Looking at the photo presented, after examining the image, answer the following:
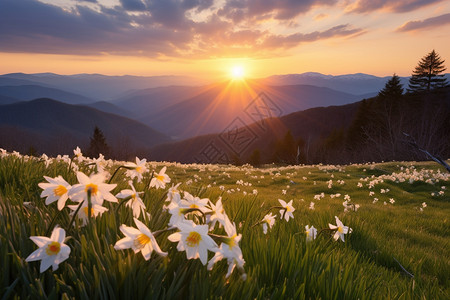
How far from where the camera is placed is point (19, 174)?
416cm

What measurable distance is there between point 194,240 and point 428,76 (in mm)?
103533

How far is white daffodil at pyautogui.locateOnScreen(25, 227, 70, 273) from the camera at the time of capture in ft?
4.23

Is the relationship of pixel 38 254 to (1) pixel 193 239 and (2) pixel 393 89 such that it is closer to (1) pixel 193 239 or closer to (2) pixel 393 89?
(1) pixel 193 239

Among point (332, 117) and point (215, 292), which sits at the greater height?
point (215, 292)

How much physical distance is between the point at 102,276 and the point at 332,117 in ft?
565

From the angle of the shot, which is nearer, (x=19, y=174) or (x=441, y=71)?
(x=19, y=174)

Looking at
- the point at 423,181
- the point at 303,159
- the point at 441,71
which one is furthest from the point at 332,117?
the point at 423,181

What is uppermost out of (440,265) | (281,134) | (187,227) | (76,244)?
(187,227)

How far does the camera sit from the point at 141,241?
1.37m

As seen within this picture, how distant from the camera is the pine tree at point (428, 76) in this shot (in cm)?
8075

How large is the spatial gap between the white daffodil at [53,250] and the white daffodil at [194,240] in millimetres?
504

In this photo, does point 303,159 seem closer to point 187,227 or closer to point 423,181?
point 423,181

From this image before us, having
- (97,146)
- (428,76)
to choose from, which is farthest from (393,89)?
(97,146)

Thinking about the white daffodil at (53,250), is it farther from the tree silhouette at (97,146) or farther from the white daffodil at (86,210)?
the tree silhouette at (97,146)
